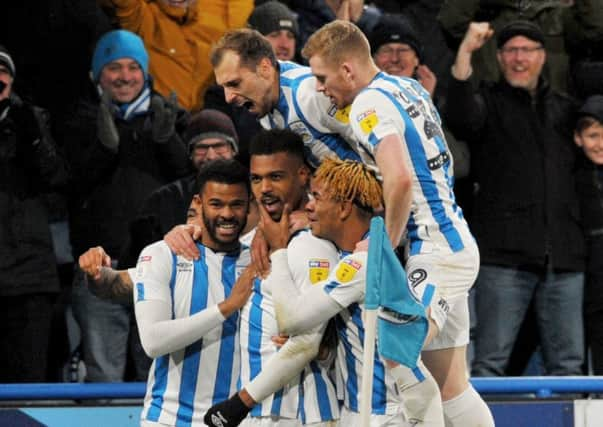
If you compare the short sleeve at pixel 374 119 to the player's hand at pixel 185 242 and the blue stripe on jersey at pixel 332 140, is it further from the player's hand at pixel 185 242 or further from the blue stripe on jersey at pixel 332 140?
the player's hand at pixel 185 242

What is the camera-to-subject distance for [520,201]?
8.88m

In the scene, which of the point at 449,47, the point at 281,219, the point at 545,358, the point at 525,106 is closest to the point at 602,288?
the point at 545,358

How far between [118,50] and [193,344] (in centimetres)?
258

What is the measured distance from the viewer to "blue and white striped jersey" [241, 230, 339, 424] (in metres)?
6.64

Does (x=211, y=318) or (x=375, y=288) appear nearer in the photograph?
(x=375, y=288)

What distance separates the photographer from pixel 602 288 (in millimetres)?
8844

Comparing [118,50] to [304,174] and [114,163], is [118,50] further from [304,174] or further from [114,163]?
[304,174]

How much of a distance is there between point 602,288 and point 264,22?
2.52 m

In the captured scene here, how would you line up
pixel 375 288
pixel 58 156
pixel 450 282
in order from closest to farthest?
pixel 375 288
pixel 450 282
pixel 58 156

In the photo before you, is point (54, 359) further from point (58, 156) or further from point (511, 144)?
point (511, 144)

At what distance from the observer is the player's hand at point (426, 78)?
9.38m

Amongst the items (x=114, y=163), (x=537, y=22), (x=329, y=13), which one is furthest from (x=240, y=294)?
(x=537, y=22)

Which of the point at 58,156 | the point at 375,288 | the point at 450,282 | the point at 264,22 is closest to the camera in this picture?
the point at 375,288

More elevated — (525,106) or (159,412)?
(525,106)
